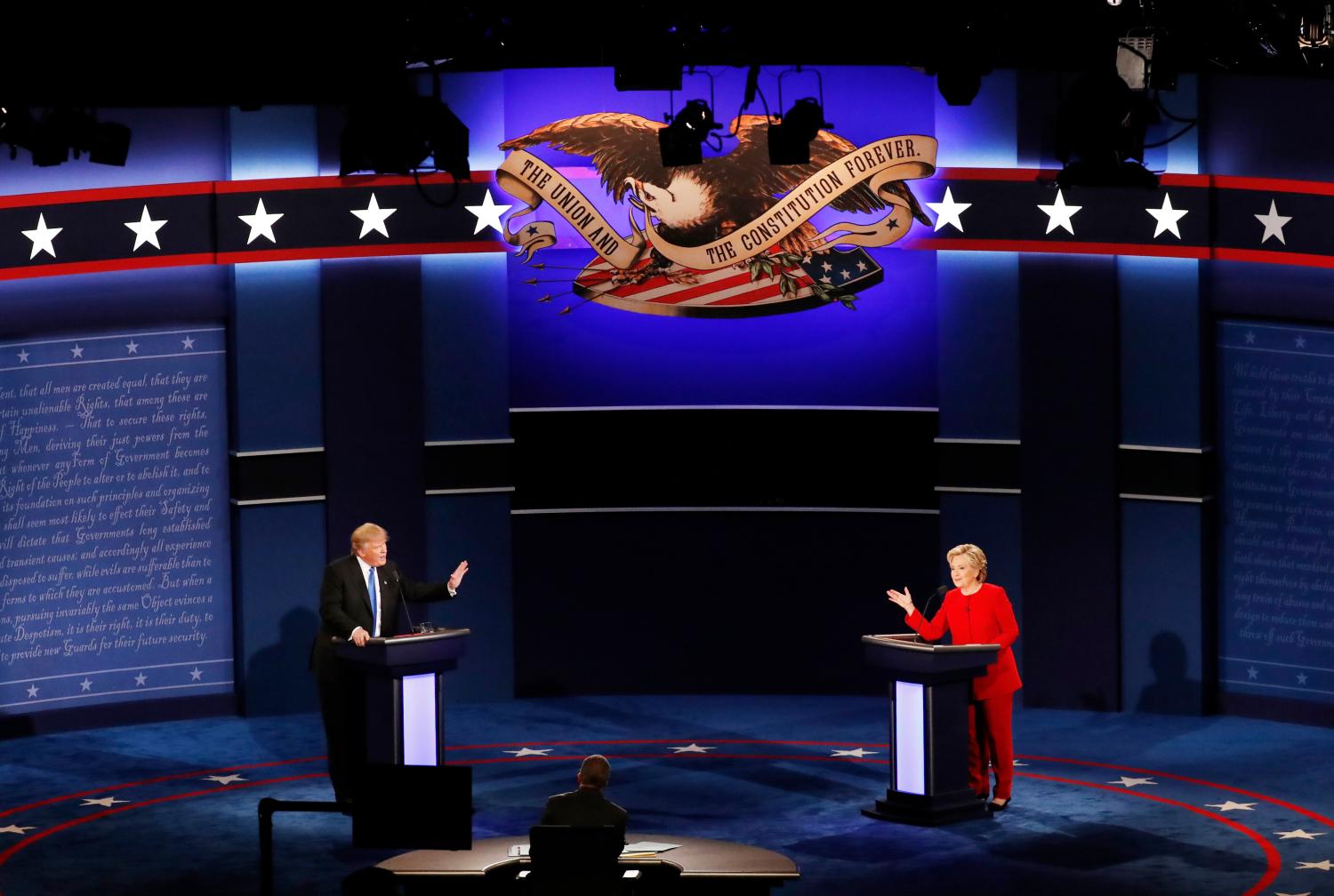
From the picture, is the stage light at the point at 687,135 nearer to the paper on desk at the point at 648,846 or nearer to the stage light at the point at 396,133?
the stage light at the point at 396,133

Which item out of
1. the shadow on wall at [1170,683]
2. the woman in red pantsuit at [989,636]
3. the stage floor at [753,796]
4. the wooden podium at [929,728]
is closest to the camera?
the stage floor at [753,796]

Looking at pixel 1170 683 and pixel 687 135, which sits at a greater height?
pixel 687 135

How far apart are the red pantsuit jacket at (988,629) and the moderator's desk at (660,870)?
9.37 ft

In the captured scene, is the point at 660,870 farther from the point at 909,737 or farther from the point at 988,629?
the point at 988,629

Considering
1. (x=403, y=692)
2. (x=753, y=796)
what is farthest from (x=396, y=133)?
(x=753, y=796)

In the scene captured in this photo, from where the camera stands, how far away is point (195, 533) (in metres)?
12.8

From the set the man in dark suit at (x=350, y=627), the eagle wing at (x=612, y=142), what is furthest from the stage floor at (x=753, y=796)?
the eagle wing at (x=612, y=142)

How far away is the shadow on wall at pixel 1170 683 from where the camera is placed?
1255cm

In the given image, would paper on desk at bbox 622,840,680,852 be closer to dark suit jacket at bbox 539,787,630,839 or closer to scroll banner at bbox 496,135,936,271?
dark suit jacket at bbox 539,787,630,839

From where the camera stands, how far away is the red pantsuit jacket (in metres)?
10.4

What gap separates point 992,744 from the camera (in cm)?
1045

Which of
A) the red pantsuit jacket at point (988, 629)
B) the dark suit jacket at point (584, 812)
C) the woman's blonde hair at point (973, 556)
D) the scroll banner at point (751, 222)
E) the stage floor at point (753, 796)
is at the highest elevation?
the scroll banner at point (751, 222)

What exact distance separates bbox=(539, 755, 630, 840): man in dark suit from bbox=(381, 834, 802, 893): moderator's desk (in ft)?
0.64

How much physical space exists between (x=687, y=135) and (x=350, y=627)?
3435 millimetres
